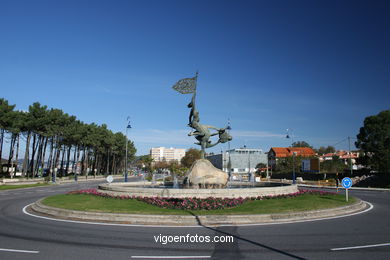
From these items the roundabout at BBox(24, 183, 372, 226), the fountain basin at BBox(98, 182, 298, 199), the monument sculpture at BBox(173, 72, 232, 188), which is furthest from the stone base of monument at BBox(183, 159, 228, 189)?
the roundabout at BBox(24, 183, 372, 226)

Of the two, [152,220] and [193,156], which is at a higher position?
[193,156]

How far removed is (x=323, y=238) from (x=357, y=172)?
56.6 meters

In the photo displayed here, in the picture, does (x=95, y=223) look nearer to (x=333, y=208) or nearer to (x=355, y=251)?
(x=355, y=251)

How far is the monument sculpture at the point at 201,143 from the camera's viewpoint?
21.8m

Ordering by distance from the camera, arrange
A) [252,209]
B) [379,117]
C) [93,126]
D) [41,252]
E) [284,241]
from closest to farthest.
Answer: [41,252]
[284,241]
[252,209]
[379,117]
[93,126]

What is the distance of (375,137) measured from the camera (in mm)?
57750

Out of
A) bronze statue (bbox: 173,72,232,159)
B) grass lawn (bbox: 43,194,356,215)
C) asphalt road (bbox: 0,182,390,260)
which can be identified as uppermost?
bronze statue (bbox: 173,72,232,159)

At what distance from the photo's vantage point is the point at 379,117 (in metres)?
57.9

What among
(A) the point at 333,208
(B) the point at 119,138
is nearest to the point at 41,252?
(A) the point at 333,208

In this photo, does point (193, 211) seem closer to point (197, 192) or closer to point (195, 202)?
point (195, 202)

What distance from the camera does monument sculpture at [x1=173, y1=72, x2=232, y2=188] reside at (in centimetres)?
2175

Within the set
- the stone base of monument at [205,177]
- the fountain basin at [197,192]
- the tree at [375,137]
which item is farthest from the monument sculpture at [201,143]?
the tree at [375,137]

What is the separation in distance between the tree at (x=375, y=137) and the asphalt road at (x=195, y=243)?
48613mm

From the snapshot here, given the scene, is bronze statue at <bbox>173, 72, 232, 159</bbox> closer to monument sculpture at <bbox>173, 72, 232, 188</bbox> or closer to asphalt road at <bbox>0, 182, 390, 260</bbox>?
monument sculpture at <bbox>173, 72, 232, 188</bbox>
